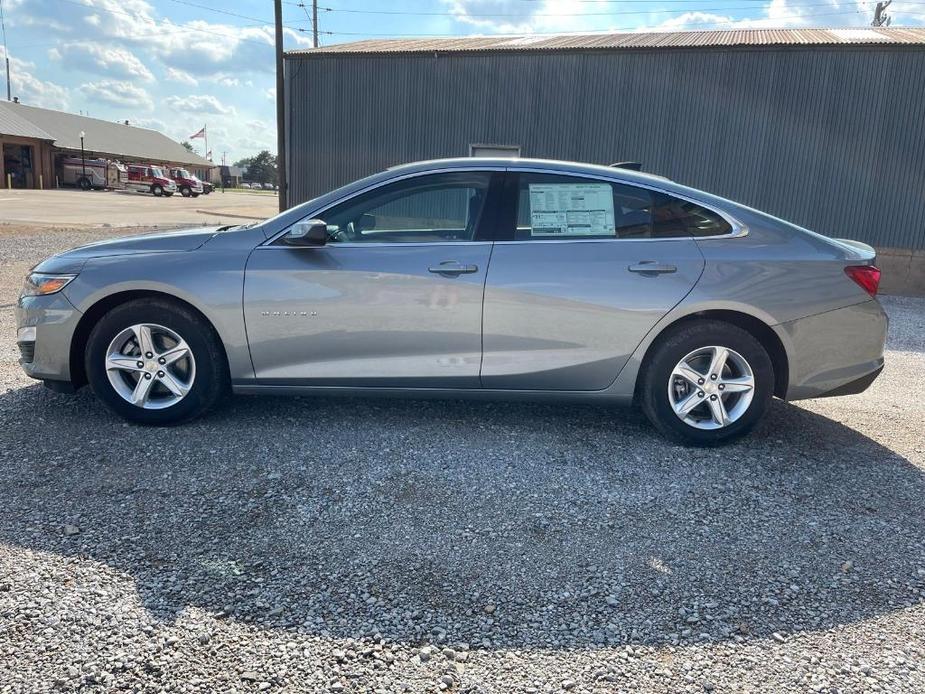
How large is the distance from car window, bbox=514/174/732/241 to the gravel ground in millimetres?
1201

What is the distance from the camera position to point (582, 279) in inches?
156

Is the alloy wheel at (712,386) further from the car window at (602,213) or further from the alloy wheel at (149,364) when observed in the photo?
the alloy wheel at (149,364)

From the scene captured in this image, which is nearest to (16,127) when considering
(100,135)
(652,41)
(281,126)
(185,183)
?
(185,183)

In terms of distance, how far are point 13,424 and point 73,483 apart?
3.54 feet

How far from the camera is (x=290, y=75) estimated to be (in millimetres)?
16141

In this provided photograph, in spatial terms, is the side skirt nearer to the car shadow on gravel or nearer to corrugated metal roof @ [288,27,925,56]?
the car shadow on gravel

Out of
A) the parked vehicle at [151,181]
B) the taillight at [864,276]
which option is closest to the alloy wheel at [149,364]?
the taillight at [864,276]

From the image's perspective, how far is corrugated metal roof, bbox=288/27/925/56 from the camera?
44.0 feet

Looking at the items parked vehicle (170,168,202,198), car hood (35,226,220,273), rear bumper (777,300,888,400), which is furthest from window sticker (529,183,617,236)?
parked vehicle (170,168,202,198)

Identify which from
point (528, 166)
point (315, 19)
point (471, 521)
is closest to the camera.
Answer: point (471, 521)

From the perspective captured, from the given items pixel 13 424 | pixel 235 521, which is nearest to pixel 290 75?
pixel 13 424

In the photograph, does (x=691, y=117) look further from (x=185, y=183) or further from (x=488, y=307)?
(x=185, y=183)

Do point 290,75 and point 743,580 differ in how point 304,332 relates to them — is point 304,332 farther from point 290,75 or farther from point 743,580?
point 290,75

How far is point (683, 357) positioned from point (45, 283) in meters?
3.66
